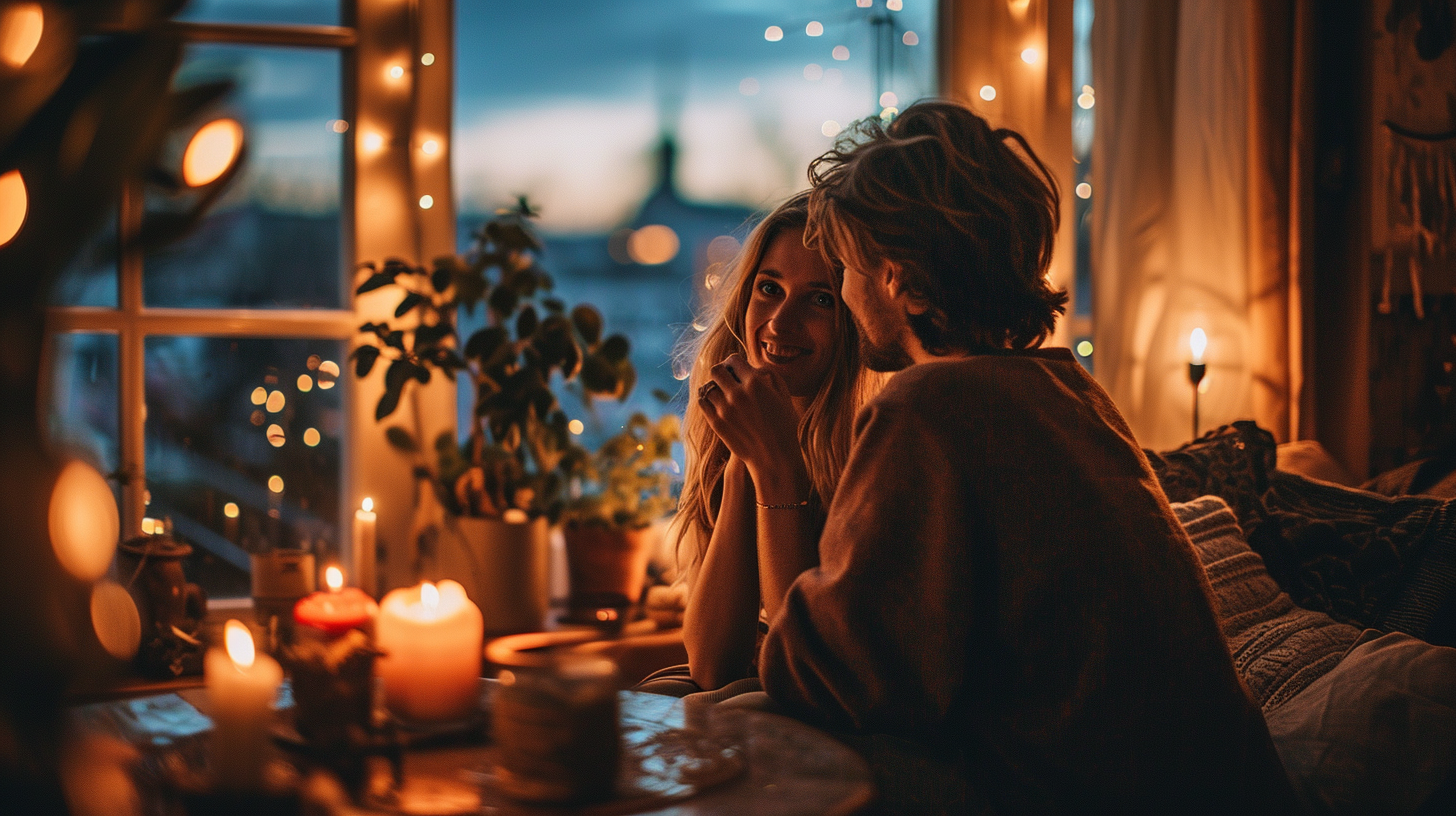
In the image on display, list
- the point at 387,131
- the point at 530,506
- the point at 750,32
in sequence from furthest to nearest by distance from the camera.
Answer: the point at 750,32 → the point at 387,131 → the point at 530,506

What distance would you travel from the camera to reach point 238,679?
2.03 ft

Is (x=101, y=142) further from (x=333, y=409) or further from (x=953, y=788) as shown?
(x=333, y=409)

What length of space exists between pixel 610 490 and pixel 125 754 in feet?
5.19

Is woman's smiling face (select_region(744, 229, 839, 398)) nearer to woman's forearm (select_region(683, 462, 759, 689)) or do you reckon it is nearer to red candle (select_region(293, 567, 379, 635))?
woman's forearm (select_region(683, 462, 759, 689))

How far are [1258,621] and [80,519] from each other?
1.52 metres

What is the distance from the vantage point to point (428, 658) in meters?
0.84

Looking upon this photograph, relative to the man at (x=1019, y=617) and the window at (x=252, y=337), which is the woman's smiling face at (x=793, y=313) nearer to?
the man at (x=1019, y=617)

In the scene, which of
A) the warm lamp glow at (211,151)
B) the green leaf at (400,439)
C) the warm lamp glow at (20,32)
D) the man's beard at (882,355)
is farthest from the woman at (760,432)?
the warm lamp glow at (20,32)

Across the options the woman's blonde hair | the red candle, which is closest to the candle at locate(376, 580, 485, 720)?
the red candle

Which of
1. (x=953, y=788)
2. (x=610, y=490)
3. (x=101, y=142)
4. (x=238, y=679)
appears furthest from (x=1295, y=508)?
(x=101, y=142)

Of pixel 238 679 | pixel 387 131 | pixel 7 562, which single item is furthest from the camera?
pixel 387 131

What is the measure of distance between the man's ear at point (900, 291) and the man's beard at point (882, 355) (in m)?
0.07

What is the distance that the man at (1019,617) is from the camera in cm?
93

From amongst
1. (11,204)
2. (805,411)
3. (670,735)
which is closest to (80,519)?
(11,204)
